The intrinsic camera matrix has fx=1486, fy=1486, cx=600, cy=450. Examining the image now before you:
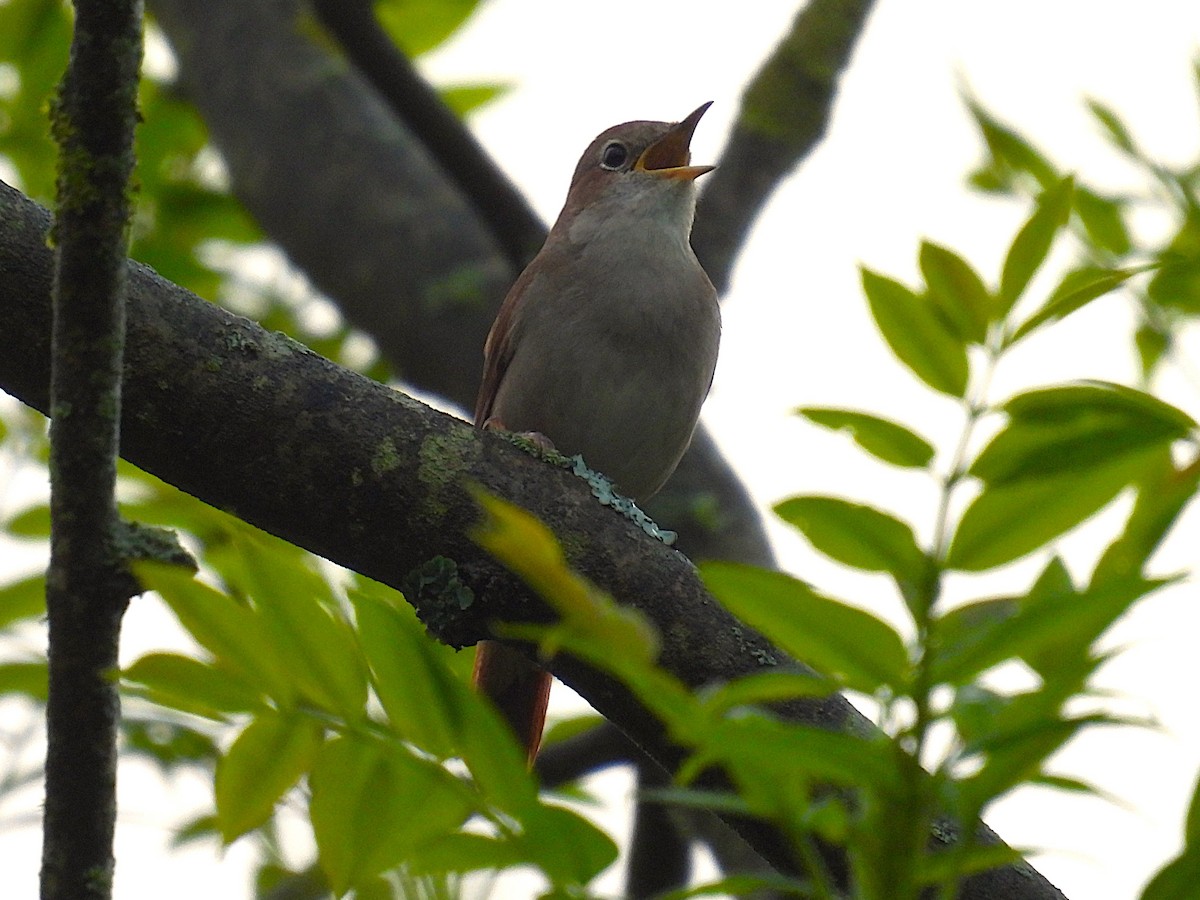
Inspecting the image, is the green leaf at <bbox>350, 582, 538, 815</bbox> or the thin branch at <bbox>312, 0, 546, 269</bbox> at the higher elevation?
the thin branch at <bbox>312, 0, 546, 269</bbox>

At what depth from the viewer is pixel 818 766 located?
1.17 metres

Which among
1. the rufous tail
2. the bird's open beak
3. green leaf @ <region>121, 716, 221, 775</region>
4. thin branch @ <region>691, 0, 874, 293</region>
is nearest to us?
green leaf @ <region>121, 716, 221, 775</region>

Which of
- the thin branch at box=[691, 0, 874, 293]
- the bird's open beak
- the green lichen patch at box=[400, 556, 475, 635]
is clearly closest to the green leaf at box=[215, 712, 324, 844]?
the green lichen patch at box=[400, 556, 475, 635]

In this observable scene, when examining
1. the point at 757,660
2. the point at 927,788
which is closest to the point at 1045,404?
the point at 927,788

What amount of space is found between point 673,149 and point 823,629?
411cm

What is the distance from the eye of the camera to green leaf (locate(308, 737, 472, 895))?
154cm

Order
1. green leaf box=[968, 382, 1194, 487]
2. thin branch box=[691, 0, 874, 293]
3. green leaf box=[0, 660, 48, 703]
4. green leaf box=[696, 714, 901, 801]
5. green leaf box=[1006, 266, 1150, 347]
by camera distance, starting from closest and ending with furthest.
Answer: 1. green leaf box=[696, 714, 901, 801]
2. green leaf box=[968, 382, 1194, 487]
3. green leaf box=[1006, 266, 1150, 347]
4. green leaf box=[0, 660, 48, 703]
5. thin branch box=[691, 0, 874, 293]

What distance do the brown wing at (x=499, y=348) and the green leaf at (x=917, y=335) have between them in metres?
2.87

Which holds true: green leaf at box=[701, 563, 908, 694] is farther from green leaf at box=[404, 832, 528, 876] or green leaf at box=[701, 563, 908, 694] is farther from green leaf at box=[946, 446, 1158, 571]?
green leaf at box=[404, 832, 528, 876]

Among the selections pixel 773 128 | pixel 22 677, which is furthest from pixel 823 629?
pixel 773 128

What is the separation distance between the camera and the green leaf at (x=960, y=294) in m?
1.45

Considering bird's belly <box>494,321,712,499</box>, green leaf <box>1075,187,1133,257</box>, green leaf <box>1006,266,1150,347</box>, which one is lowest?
green leaf <box>1006,266,1150,347</box>

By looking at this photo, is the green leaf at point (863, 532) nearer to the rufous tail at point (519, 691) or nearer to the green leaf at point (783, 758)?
the green leaf at point (783, 758)

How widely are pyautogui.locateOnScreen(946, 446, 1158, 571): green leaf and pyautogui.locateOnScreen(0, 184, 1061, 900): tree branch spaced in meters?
0.97
